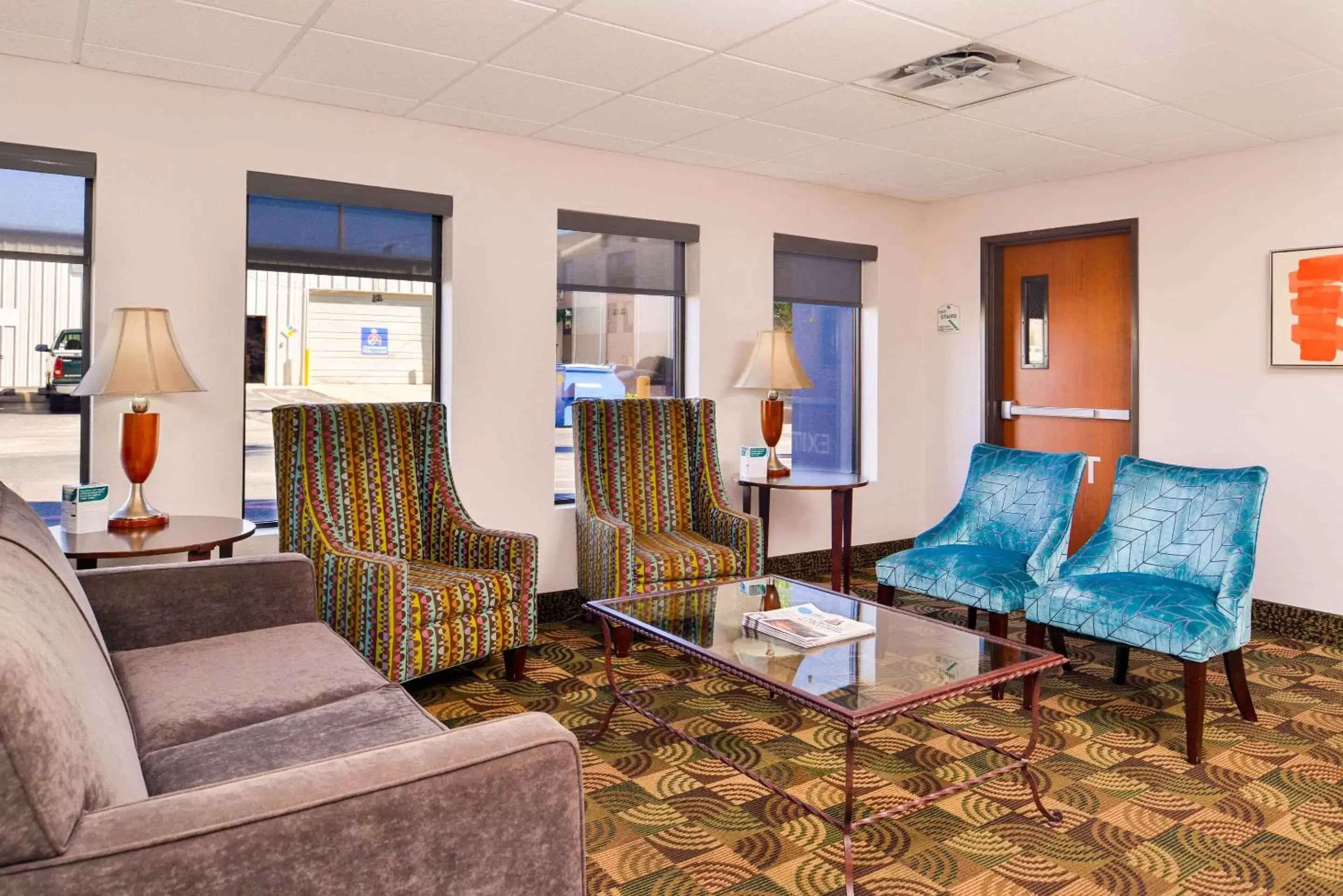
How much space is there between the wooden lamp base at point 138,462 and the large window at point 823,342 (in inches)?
130

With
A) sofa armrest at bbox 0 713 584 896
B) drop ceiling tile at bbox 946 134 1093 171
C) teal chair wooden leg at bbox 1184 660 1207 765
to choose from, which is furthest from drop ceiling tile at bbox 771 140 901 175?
sofa armrest at bbox 0 713 584 896

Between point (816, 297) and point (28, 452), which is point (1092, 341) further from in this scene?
point (28, 452)

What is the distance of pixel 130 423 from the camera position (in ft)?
10.9

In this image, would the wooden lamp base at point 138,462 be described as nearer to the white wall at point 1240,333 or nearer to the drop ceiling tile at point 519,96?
the drop ceiling tile at point 519,96

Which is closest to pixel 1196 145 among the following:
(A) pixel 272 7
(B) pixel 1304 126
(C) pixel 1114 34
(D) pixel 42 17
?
(B) pixel 1304 126

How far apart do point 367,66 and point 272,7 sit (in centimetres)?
57

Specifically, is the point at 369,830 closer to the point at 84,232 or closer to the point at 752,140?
the point at 84,232

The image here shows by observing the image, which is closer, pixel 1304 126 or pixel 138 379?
pixel 138 379

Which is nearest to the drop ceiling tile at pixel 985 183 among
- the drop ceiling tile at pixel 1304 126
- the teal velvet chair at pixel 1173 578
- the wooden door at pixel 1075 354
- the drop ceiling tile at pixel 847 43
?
the wooden door at pixel 1075 354

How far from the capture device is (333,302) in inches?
173

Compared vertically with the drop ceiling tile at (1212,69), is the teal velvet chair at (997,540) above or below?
below

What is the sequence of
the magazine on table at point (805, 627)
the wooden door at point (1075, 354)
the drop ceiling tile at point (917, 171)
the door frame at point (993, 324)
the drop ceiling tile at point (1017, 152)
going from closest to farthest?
1. the magazine on table at point (805, 627)
2. the drop ceiling tile at point (1017, 152)
3. the drop ceiling tile at point (917, 171)
4. the wooden door at point (1075, 354)
5. the door frame at point (993, 324)

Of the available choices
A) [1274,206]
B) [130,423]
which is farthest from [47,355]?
[1274,206]

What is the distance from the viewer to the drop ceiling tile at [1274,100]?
3.62m
